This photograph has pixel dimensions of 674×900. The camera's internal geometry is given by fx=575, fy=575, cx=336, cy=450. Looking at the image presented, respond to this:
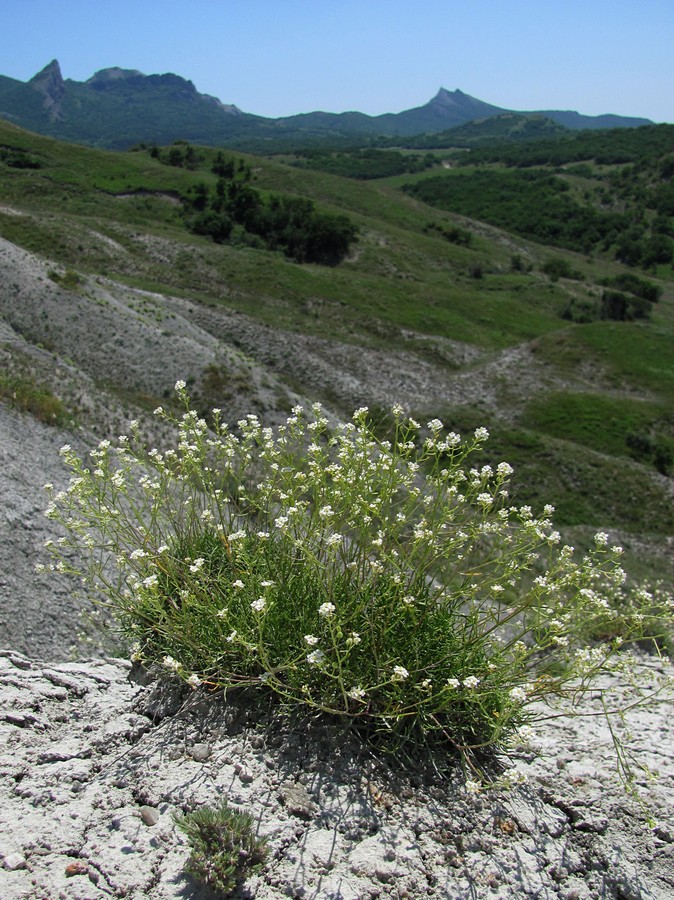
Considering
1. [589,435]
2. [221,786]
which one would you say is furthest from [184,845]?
[589,435]

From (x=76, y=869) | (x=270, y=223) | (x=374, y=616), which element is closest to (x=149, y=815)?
(x=76, y=869)

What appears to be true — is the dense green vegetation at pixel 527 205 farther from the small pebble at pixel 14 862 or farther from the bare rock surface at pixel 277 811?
the small pebble at pixel 14 862

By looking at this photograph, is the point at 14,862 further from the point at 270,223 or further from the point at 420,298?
the point at 270,223

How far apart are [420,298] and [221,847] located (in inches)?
2612

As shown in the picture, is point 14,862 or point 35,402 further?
point 35,402

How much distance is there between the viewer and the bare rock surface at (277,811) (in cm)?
405

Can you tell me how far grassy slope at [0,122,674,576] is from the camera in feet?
117

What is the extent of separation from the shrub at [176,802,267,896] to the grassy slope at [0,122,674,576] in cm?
3040

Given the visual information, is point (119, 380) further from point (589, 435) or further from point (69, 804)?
point (589, 435)

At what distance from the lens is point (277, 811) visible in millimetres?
4574

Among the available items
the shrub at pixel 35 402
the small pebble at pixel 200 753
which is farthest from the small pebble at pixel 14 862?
the shrub at pixel 35 402

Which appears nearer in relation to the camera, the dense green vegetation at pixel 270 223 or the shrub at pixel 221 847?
the shrub at pixel 221 847

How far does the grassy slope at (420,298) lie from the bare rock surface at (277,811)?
93.4ft

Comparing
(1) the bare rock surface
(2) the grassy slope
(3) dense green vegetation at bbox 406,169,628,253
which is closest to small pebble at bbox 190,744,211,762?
(1) the bare rock surface
